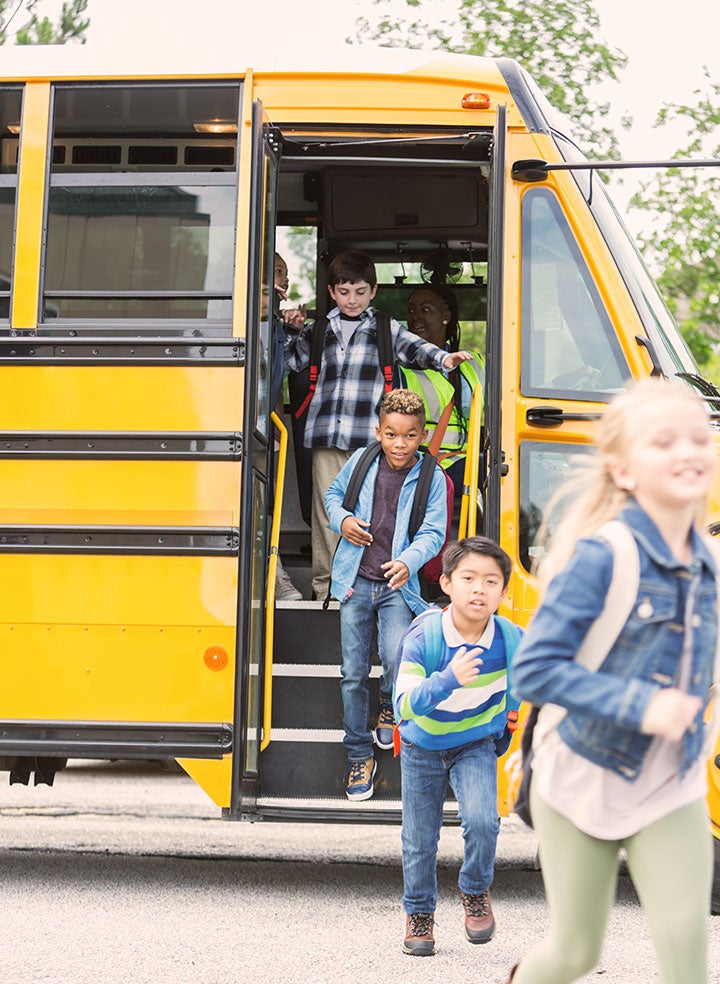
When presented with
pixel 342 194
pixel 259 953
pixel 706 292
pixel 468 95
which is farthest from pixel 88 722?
pixel 706 292

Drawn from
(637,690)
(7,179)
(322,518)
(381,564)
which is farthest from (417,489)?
(637,690)

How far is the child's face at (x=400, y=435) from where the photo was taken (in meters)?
5.18

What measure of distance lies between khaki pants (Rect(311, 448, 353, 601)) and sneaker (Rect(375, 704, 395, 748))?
84 cm

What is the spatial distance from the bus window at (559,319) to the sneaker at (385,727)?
1285 millimetres

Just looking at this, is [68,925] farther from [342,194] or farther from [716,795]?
[342,194]

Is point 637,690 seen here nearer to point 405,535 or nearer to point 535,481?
point 535,481

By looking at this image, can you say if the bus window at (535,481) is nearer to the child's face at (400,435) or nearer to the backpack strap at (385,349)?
the child's face at (400,435)

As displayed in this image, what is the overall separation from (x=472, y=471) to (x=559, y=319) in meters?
0.67

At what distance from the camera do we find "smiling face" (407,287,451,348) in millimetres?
6402

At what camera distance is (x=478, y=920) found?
4172mm

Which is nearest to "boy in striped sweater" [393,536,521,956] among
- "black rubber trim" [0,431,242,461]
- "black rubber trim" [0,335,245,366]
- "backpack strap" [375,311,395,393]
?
"black rubber trim" [0,431,242,461]

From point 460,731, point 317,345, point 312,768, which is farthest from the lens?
point 317,345

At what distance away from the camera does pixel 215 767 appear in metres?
4.88

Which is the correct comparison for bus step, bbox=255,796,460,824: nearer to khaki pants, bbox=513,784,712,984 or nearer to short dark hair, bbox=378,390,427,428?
short dark hair, bbox=378,390,427,428
